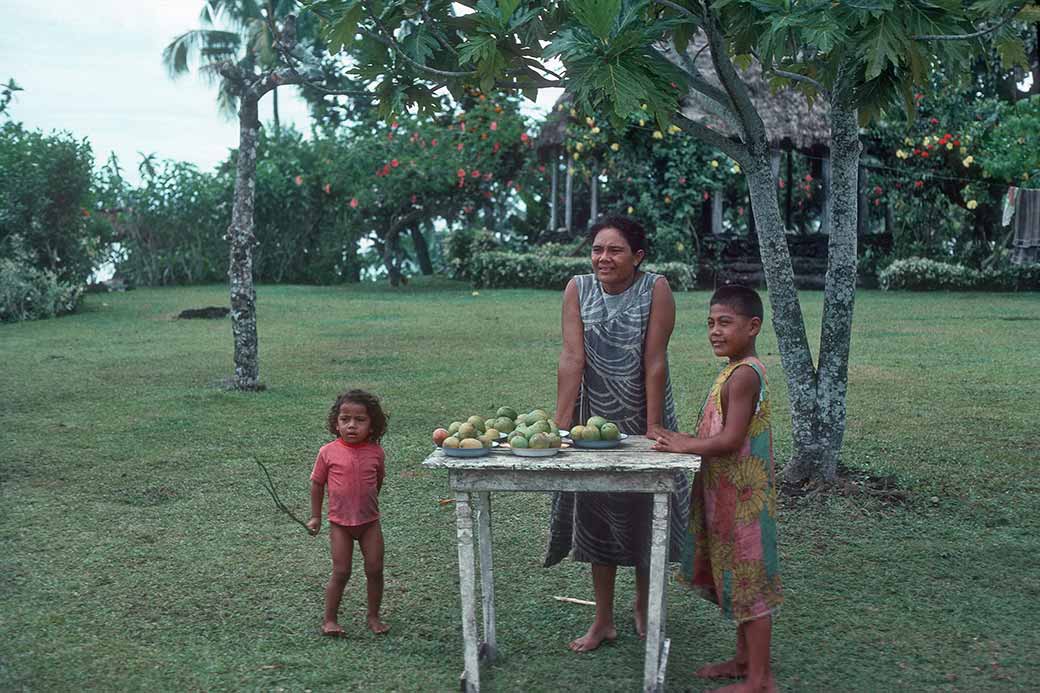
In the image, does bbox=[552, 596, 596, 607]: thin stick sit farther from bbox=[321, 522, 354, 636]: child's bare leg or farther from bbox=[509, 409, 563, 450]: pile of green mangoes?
bbox=[509, 409, 563, 450]: pile of green mangoes

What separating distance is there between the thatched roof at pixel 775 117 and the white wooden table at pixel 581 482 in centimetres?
1788

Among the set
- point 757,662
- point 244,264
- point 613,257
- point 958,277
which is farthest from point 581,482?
point 958,277

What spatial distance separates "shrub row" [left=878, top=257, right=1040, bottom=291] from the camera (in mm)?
20578

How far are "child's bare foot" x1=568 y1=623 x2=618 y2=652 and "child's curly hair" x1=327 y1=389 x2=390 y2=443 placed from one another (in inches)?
43.0

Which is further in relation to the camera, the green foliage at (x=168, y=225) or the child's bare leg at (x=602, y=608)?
the green foliage at (x=168, y=225)

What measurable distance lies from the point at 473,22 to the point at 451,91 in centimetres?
61

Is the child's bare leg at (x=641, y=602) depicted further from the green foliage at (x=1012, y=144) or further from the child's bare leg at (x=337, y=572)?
the green foliage at (x=1012, y=144)

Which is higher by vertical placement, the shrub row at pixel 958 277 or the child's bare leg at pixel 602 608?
the shrub row at pixel 958 277

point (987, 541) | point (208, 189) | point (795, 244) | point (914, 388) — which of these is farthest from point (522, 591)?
point (208, 189)

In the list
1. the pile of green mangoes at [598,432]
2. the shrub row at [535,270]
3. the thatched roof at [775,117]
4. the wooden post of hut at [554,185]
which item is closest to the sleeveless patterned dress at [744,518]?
the pile of green mangoes at [598,432]

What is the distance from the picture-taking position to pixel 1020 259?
1966 centimetres

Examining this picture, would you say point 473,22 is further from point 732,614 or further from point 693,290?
point 693,290

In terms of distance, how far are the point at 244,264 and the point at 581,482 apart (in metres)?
7.23

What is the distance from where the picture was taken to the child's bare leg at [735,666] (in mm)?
3996
